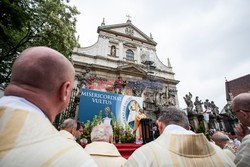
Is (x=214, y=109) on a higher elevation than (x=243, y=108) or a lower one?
higher

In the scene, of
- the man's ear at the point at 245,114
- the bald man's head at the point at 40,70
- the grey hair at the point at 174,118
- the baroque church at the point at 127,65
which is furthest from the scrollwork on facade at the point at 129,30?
the bald man's head at the point at 40,70

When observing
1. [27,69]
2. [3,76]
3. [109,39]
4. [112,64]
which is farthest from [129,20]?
[27,69]

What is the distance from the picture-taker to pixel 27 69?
895mm

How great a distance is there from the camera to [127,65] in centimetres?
1928

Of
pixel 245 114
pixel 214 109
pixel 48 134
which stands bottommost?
pixel 48 134

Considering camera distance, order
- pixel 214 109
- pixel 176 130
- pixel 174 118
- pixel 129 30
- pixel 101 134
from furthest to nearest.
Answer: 1. pixel 129 30
2. pixel 214 109
3. pixel 101 134
4. pixel 174 118
5. pixel 176 130

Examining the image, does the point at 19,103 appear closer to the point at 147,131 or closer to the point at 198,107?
the point at 147,131

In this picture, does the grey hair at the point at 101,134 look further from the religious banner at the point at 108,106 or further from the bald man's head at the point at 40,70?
the religious banner at the point at 108,106

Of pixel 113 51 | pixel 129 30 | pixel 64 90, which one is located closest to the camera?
pixel 64 90

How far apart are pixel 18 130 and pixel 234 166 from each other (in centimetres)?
219

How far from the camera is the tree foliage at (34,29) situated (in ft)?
21.8

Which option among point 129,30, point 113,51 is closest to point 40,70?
point 113,51

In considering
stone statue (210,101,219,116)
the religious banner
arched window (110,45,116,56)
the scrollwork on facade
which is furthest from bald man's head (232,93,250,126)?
the scrollwork on facade

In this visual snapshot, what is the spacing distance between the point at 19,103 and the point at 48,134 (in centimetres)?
26
